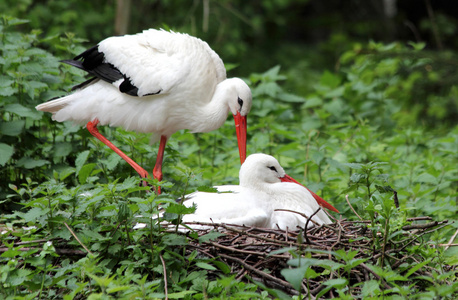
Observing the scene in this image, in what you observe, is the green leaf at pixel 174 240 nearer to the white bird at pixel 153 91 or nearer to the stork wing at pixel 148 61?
the white bird at pixel 153 91

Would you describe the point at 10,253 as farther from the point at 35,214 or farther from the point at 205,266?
the point at 205,266

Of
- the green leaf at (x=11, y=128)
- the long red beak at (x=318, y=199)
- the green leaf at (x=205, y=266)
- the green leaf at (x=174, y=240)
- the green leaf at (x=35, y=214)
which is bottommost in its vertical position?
the long red beak at (x=318, y=199)

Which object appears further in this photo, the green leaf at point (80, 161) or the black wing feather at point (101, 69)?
the black wing feather at point (101, 69)

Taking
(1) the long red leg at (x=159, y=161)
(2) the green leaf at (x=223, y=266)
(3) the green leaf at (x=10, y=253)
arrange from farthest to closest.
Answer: (1) the long red leg at (x=159, y=161) → (2) the green leaf at (x=223, y=266) → (3) the green leaf at (x=10, y=253)

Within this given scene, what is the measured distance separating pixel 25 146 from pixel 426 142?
4.45 m

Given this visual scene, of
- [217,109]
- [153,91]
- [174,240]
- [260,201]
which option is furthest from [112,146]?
[174,240]

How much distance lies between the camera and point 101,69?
194 inches

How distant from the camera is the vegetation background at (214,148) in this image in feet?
10.7

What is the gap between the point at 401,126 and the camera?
25.2 feet

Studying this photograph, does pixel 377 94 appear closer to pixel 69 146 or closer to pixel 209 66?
pixel 209 66

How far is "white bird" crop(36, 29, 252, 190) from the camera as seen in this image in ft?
15.7

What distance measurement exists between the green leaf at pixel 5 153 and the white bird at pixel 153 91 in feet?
1.59

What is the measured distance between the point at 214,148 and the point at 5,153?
7.26 ft

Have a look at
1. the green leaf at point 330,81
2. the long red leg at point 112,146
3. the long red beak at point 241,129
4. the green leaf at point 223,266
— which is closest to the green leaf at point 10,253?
the green leaf at point 223,266
